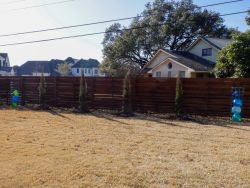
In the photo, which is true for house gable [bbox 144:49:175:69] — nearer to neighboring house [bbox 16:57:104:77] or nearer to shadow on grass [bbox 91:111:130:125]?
shadow on grass [bbox 91:111:130:125]

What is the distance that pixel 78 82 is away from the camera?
18.5 metres

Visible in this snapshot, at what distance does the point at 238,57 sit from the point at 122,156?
15.4 metres

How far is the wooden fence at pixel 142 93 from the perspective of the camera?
1493cm

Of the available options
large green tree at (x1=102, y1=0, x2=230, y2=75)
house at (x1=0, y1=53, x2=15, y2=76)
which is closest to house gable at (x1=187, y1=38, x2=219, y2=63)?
large green tree at (x1=102, y1=0, x2=230, y2=75)

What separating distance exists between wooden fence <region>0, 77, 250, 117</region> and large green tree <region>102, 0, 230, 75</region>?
2446 cm

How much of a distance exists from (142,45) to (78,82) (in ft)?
85.9

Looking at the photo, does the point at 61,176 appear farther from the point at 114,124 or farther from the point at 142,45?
the point at 142,45

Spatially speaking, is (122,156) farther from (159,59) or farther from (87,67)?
(87,67)

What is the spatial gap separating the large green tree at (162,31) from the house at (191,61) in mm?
7947

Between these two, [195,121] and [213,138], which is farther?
[195,121]

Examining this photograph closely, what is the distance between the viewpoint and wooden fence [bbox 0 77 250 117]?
1493 cm

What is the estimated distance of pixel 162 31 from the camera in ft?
136

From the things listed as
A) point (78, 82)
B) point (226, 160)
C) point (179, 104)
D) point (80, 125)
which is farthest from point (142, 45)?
point (226, 160)

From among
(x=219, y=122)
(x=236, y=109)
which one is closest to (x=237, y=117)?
(x=236, y=109)
